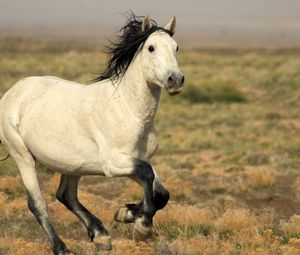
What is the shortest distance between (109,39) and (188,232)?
2714mm

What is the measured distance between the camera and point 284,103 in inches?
1489

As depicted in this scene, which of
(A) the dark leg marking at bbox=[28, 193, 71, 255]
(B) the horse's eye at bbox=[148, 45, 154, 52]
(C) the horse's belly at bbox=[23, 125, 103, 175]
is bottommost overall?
(A) the dark leg marking at bbox=[28, 193, 71, 255]

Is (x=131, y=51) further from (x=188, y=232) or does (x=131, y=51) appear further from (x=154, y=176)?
(x=188, y=232)

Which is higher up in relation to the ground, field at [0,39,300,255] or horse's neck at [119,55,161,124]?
horse's neck at [119,55,161,124]

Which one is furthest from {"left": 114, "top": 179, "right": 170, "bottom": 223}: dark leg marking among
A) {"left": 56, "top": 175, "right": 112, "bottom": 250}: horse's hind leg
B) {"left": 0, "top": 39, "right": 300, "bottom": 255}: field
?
{"left": 56, "top": 175, "right": 112, "bottom": 250}: horse's hind leg

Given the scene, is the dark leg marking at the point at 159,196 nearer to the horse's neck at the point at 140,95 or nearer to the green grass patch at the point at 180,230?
the horse's neck at the point at 140,95

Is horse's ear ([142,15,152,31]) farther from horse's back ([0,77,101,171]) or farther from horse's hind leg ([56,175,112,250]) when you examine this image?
horse's hind leg ([56,175,112,250])

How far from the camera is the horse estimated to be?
6645 mm

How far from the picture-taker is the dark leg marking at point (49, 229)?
7.36m

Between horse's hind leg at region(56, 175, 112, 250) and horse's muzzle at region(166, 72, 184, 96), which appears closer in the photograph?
horse's muzzle at region(166, 72, 184, 96)

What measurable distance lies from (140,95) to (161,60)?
1.71ft

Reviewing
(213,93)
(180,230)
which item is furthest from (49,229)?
(213,93)

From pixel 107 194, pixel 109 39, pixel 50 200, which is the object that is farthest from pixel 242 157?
pixel 109 39

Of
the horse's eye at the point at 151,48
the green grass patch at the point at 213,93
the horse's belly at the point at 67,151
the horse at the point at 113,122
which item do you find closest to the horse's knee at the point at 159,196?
the horse at the point at 113,122
